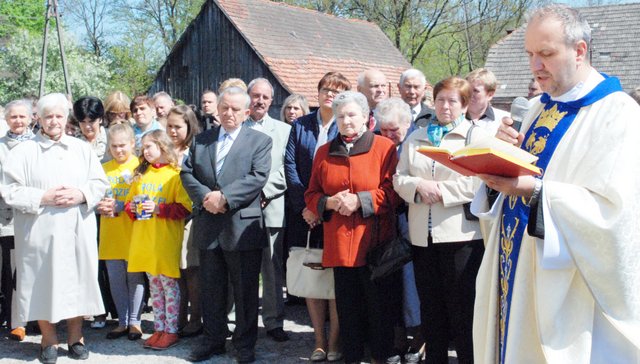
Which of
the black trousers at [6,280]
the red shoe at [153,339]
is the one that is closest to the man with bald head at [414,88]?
the red shoe at [153,339]

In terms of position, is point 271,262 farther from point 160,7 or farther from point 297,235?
point 160,7

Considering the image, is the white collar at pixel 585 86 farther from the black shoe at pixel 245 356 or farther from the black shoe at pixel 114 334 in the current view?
the black shoe at pixel 114 334

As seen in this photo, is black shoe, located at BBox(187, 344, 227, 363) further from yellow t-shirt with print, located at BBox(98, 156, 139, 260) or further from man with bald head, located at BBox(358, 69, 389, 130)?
man with bald head, located at BBox(358, 69, 389, 130)

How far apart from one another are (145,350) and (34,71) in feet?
101

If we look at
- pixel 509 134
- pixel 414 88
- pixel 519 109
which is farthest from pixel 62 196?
pixel 509 134

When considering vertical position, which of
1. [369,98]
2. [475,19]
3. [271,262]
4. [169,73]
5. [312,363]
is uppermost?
[475,19]

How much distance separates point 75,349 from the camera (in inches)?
233

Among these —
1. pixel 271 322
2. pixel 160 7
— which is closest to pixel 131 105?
pixel 271 322

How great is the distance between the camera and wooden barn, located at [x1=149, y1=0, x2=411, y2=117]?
24.0 m

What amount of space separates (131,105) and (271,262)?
2.29 metres

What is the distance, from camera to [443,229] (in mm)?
4844

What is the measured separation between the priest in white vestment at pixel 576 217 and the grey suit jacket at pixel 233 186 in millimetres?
2799

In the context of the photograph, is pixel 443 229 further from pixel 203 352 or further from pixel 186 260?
pixel 186 260

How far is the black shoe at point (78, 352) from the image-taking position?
19.3 feet
